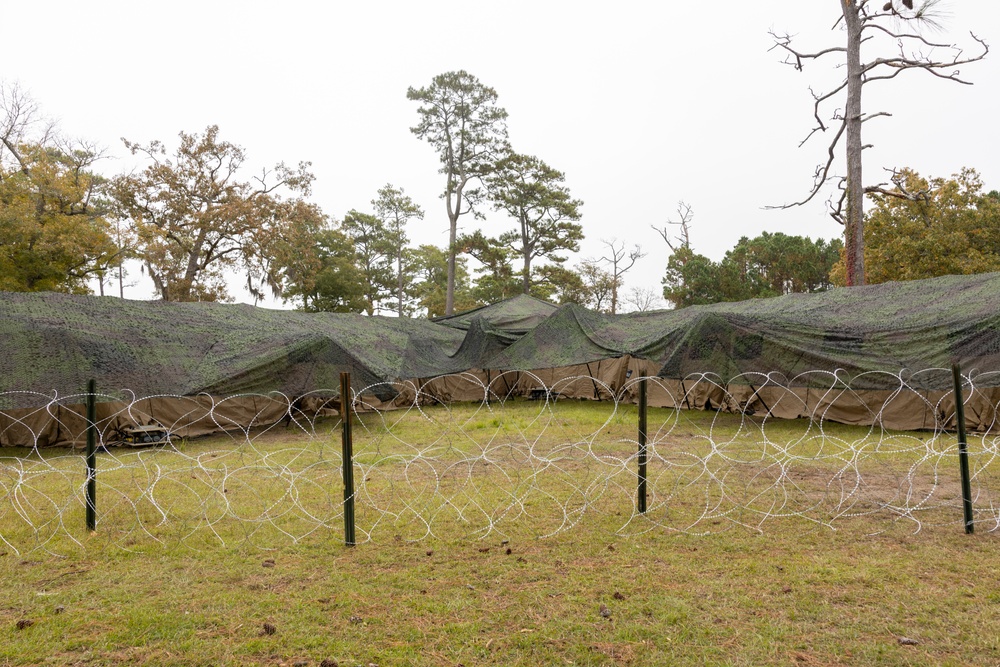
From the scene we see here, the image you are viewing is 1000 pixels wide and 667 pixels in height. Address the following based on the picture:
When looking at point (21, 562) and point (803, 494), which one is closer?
point (21, 562)

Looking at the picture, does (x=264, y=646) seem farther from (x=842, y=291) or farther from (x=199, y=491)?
(x=842, y=291)

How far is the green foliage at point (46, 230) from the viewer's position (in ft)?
61.3

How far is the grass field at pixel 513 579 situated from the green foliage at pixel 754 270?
87.6ft

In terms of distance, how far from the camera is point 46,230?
1916 centimetres

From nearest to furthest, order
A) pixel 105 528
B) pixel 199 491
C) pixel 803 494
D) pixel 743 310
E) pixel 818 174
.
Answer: pixel 105 528
pixel 803 494
pixel 199 491
pixel 743 310
pixel 818 174

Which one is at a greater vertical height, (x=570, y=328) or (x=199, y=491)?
(x=570, y=328)

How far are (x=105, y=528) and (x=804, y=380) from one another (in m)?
10.3

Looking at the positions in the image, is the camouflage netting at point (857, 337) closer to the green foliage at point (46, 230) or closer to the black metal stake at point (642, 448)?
the black metal stake at point (642, 448)

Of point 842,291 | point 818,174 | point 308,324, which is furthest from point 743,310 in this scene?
point 308,324

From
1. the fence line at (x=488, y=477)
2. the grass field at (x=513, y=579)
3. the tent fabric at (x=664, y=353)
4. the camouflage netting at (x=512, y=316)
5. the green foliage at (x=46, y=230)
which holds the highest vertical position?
the green foliage at (x=46, y=230)

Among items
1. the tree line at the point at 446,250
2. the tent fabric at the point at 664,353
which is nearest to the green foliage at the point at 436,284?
the tree line at the point at 446,250

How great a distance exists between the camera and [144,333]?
1138cm

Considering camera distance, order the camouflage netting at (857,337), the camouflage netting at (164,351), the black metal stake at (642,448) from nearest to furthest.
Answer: the black metal stake at (642,448), the camouflage netting at (857,337), the camouflage netting at (164,351)

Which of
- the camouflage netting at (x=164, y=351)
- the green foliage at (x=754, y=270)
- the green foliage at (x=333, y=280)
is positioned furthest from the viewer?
the green foliage at (x=333, y=280)
